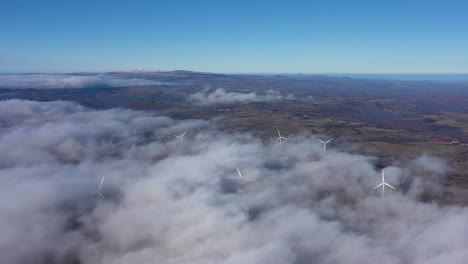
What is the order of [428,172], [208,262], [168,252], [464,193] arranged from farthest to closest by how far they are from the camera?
[428,172], [464,193], [168,252], [208,262]

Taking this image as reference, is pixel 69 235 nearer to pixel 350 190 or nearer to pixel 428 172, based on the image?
pixel 350 190

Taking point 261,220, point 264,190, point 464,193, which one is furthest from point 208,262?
point 464,193

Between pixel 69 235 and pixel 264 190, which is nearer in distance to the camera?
Answer: pixel 69 235

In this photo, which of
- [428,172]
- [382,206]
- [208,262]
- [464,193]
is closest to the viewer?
[208,262]

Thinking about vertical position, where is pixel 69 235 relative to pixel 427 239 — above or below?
below

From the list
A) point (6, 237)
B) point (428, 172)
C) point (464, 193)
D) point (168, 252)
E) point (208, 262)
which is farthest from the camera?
point (428, 172)

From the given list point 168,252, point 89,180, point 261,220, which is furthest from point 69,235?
point 261,220

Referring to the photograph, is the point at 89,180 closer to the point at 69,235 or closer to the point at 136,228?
the point at 69,235

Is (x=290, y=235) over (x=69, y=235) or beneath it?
over

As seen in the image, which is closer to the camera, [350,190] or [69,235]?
[69,235]
